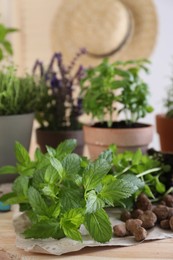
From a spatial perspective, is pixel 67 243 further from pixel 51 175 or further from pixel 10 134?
pixel 10 134

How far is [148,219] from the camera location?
0.65 meters

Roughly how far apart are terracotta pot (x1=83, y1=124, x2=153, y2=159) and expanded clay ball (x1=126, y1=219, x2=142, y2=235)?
33 centimetres

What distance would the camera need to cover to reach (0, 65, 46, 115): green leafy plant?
0.93 metres

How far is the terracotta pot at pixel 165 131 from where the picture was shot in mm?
1014

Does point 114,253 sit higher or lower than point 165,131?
lower

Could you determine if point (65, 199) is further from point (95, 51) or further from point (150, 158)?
point (95, 51)

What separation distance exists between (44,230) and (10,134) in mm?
363

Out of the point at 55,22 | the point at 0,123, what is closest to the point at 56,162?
the point at 0,123

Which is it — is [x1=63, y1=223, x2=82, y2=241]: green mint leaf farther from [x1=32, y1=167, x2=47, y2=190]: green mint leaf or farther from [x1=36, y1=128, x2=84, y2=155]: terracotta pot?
[x1=36, y1=128, x2=84, y2=155]: terracotta pot

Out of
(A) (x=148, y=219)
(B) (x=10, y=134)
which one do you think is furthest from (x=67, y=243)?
(B) (x=10, y=134)

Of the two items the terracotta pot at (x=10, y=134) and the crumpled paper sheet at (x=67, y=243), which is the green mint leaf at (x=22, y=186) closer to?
the crumpled paper sheet at (x=67, y=243)

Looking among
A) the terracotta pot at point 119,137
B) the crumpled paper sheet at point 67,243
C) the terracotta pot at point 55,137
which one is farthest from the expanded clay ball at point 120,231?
the terracotta pot at point 55,137

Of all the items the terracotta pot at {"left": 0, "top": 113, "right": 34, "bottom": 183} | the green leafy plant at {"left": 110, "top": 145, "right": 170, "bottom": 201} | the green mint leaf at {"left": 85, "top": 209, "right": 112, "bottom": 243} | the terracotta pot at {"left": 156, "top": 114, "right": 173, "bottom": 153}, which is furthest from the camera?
the terracotta pot at {"left": 156, "top": 114, "right": 173, "bottom": 153}

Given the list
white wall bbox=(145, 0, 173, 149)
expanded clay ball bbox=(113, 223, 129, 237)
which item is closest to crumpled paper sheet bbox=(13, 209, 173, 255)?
expanded clay ball bbox=(113, 223, 129, 237)
